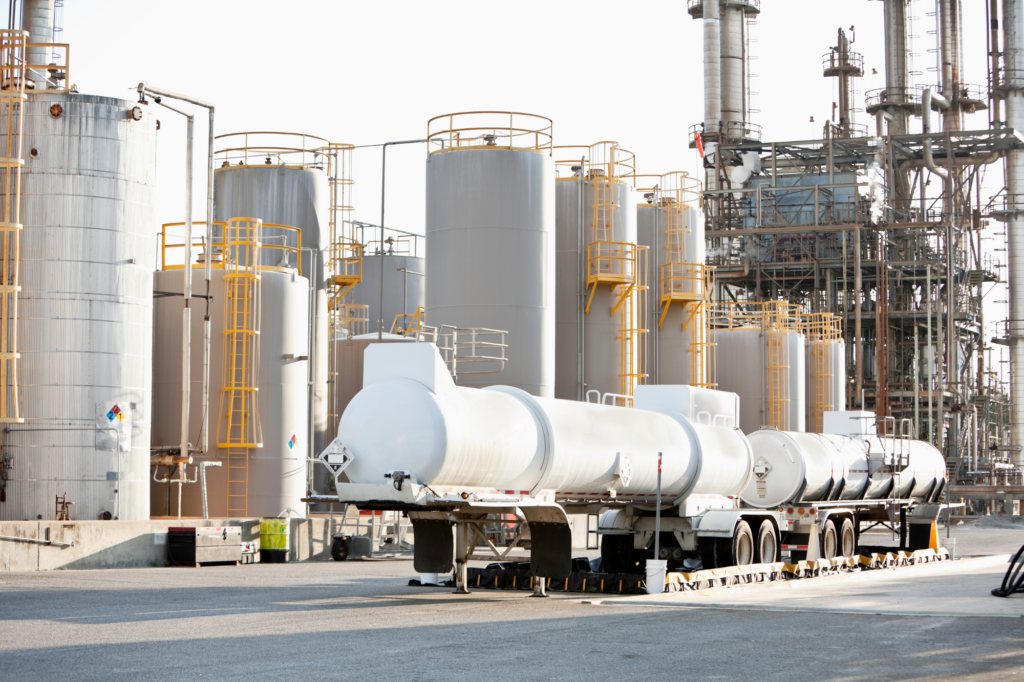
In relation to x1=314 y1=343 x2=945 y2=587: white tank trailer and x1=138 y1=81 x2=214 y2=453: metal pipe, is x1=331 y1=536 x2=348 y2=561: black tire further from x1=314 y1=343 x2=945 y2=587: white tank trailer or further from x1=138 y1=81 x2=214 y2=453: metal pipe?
x1=314 y1=343 x2=945 y2=587: white tank trailer

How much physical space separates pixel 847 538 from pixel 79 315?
15959 mm

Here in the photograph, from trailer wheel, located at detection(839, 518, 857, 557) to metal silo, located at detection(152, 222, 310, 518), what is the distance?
11.6 m

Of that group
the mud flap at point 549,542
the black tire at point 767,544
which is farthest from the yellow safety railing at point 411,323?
the mud flap at point 549,542

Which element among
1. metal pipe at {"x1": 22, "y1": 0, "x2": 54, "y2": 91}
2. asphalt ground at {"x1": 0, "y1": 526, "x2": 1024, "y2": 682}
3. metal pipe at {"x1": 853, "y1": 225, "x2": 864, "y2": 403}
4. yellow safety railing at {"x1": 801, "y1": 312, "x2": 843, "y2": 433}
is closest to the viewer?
asphalt ground at {"x1": 0, "y1": 526, "x2": 1024, "y2": 682}

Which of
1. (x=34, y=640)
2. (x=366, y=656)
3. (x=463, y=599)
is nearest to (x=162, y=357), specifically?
(x=463, y=599)

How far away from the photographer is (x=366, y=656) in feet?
38.2

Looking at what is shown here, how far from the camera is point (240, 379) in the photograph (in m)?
28.0

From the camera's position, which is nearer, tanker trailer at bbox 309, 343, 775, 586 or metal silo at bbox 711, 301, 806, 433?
tanker trailer at bbox 309, 343, 775, 586

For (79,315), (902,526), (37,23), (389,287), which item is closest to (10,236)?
(79,315)

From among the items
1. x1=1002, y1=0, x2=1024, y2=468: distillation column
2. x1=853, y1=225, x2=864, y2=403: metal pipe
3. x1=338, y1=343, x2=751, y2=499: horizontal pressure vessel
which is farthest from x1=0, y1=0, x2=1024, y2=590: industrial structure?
x1=1002, y1=0, x2=1024, y2=468: distillation column

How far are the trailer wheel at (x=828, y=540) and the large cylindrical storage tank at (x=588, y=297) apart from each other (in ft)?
24.7

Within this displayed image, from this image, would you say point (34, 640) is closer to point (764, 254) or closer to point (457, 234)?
point (457, 234)

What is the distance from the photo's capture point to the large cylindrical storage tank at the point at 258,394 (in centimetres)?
2769

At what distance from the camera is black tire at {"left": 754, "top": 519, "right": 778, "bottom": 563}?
72.2 ft
